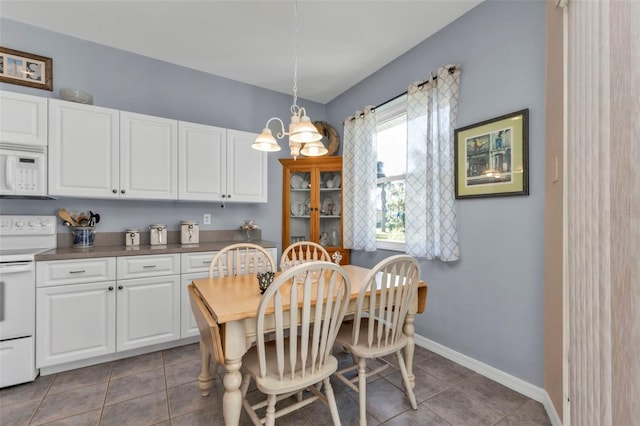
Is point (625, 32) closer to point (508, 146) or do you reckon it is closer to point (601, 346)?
point (601, 346)

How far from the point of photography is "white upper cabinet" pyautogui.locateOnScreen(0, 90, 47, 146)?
6.99ft

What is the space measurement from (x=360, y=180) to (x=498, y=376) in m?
2.19

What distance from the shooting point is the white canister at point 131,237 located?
276 cm

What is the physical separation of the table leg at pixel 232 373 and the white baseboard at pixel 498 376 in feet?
5.56

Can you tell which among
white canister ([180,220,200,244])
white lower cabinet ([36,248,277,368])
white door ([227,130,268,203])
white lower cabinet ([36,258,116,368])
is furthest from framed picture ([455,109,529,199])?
white lower cabinet ([36,258,116,368])

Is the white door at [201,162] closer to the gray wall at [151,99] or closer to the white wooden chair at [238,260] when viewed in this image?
the gray wall at [151,99]

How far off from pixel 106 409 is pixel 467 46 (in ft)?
11.8

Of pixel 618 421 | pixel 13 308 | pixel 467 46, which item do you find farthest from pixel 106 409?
pixel 467 46

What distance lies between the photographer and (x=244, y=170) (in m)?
3.22

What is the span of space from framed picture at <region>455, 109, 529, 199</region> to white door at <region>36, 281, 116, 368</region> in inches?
118

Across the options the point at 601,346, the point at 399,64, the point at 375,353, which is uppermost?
the point at 399,64

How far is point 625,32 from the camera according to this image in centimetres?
77

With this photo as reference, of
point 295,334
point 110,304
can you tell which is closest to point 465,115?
point 295,334

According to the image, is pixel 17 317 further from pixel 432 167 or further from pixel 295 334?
pixel 432 167
